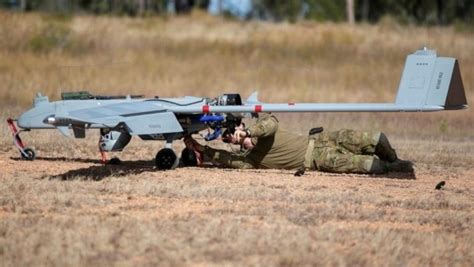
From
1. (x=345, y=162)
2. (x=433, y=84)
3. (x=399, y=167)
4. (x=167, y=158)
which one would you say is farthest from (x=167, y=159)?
(x=433, y=84)

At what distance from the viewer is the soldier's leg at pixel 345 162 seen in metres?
13.9

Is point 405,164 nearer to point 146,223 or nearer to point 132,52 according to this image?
point 146,223

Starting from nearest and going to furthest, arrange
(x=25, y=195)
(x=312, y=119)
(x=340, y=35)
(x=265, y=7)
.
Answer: (x=25, y=195), (x=312, y=119), (x=340, y=35), (x=265, y=7)

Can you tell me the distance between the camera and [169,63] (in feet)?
104

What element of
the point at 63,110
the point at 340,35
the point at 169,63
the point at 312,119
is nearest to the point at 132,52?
the point at 169,63

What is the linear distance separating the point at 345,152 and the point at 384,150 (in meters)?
0.58

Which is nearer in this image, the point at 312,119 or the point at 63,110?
the point at 63,110

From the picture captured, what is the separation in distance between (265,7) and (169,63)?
3145 centimetres

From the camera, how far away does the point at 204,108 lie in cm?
1345

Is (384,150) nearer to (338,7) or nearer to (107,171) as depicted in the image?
(107,171)

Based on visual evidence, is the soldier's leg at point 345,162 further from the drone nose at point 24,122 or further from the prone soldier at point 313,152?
the drone nose at point 24,122

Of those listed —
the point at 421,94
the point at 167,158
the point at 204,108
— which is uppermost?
the point at 421,94

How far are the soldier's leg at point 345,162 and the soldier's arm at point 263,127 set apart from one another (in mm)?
928

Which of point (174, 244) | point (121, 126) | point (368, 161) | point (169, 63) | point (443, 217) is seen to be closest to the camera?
point (174, 244)
